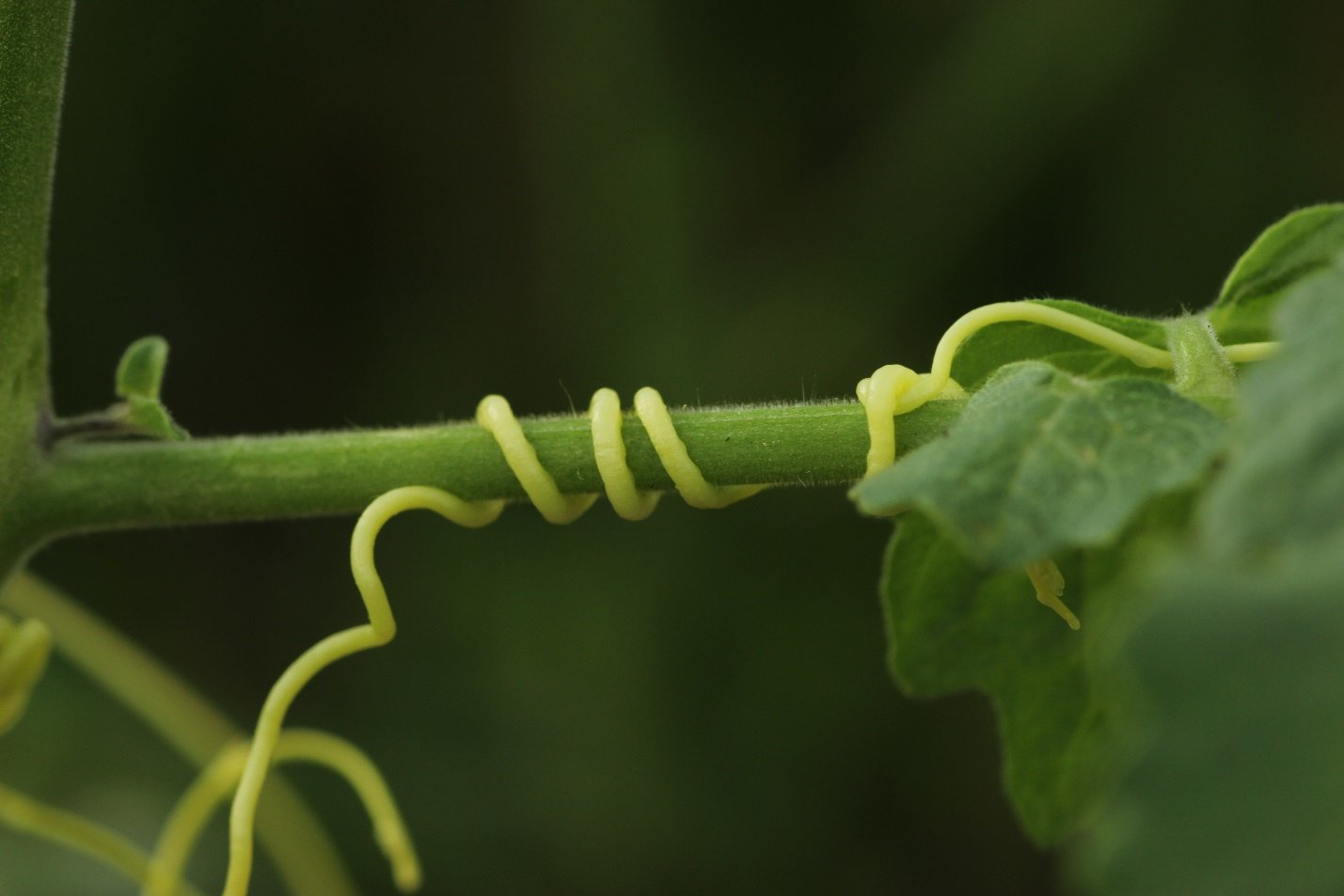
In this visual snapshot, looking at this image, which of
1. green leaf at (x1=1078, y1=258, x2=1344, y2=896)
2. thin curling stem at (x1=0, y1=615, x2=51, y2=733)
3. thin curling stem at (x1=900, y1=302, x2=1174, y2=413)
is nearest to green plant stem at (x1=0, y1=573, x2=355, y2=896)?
thin curling stem at (x1=0, y1=615, x2=51, y2=733)

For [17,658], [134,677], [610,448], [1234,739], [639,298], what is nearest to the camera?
[1234,739]

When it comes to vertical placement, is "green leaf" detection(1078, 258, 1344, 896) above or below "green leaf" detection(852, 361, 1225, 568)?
below

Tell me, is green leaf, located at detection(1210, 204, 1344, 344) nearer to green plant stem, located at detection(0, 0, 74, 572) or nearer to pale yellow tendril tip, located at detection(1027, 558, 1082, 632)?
pale yellow tendril tip, located at detection(1027, 558, 1082, 632)

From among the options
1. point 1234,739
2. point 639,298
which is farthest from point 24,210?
point 639,298

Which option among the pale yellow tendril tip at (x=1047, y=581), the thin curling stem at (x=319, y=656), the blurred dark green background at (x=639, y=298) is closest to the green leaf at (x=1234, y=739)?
the pale yellow tendril tip at (x=1047, y=581)

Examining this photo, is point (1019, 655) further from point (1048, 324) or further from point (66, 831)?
point (66, 831)

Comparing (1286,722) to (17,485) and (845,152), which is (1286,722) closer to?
(17,485)
